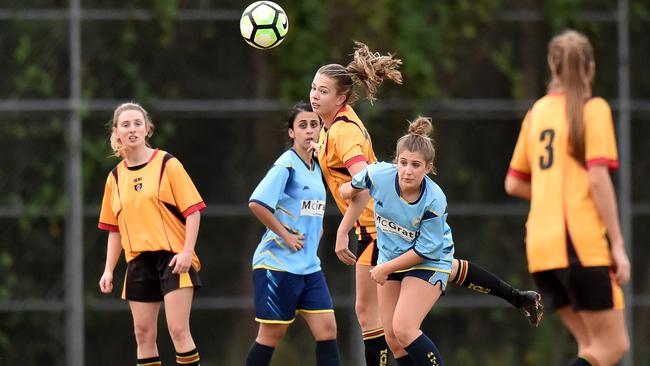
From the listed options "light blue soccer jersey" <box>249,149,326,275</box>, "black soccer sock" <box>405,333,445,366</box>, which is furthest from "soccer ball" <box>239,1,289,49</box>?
"black soccer sock" <box>405,333,445,366</box>

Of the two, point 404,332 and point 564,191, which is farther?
point 404,332

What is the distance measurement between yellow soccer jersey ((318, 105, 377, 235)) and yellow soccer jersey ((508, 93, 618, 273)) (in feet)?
4.52

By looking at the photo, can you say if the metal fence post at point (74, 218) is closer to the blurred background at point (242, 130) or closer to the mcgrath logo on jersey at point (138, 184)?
the blurred background at point (242, 130)

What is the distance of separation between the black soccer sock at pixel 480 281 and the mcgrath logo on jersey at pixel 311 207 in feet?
2.67

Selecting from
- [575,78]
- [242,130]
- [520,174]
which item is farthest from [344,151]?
[242,130]

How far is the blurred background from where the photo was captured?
9633 mm

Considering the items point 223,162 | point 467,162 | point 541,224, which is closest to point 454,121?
point 467,162

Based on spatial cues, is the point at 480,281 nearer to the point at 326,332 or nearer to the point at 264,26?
the point at 326,332

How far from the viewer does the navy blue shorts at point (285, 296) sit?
6.54m

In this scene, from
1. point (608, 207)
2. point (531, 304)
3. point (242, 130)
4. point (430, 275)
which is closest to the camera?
point (608, 207)

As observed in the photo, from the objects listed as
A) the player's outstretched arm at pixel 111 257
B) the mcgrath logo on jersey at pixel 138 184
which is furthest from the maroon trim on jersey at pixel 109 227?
the mcgrath logo on jersey at pixel 138 184

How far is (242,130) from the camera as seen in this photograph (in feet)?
32.6

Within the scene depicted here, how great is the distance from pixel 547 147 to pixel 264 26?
2.64m

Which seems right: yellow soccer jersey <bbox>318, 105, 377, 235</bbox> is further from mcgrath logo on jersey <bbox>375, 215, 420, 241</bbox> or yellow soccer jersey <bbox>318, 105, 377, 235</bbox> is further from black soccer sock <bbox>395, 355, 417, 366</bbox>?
black soccer sock <bbox>395, 355, 417, 366</bbox>
